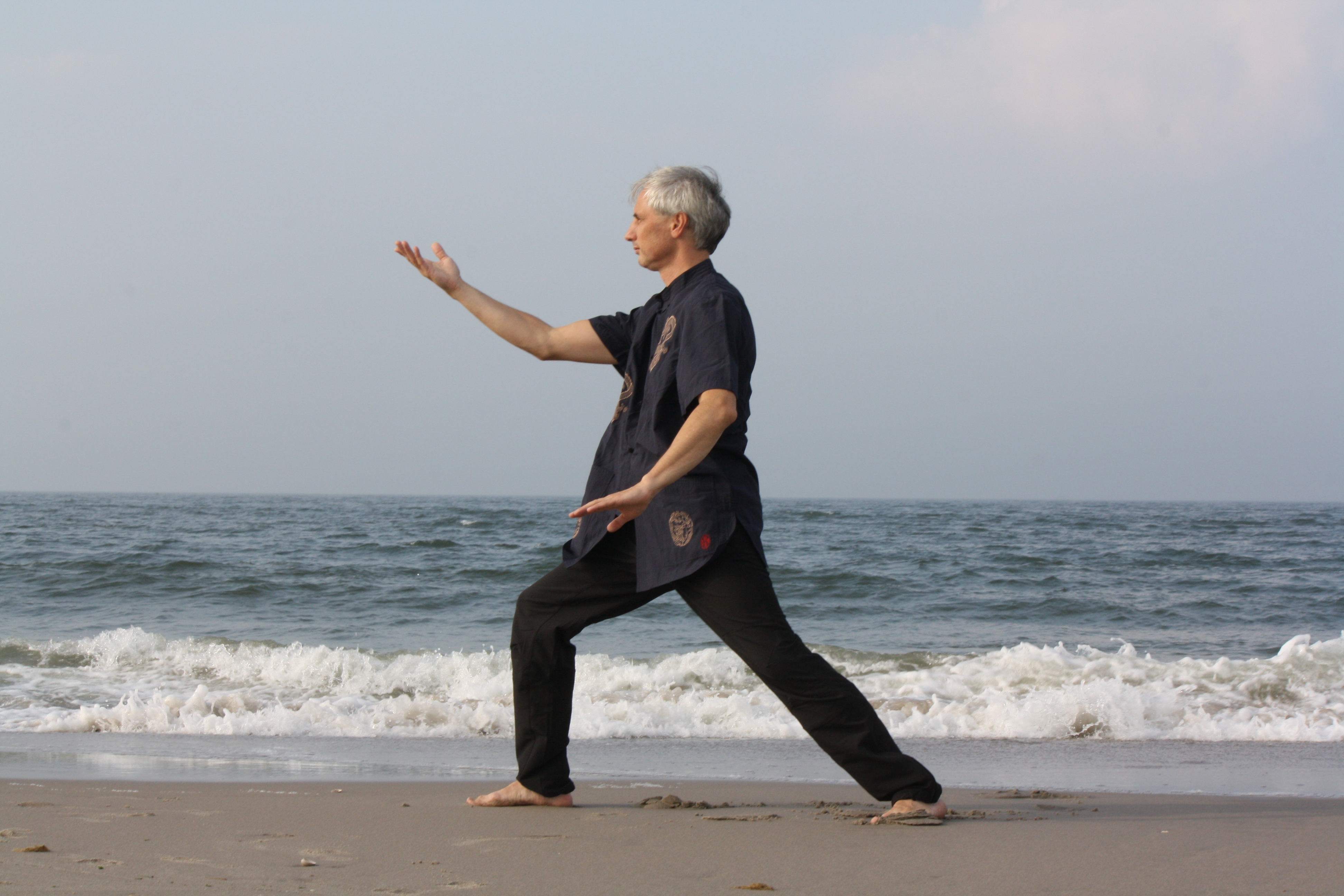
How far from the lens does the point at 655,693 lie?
246 inches

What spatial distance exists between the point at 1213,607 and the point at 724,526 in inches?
428

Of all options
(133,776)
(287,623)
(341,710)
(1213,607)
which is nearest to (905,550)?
(1213,607)

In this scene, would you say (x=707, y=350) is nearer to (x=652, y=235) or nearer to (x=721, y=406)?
(x=721, y=406)

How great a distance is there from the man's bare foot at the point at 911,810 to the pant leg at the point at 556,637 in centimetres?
82

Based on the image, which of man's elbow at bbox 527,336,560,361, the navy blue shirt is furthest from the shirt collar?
man's elbow at bbox 527,336,560,361

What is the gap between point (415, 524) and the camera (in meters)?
22.9

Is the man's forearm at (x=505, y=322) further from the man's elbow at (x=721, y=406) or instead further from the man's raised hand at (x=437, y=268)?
the man's elbow at (x=721, y=406)

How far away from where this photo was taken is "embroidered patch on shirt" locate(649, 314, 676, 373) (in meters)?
2.71

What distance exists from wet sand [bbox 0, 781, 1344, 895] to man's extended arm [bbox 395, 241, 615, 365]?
4.22ft

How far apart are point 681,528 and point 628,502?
0.31 m

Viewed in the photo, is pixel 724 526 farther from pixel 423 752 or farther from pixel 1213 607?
pixel 1213 607

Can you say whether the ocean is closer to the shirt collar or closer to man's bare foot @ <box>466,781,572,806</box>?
man's bare foot @ <box>466,781,572,806</box>

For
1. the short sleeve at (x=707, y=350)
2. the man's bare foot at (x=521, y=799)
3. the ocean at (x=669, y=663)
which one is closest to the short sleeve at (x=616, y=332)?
the short sleeve at (x=707, y=350)

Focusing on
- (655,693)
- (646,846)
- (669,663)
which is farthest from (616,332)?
(669,663)
